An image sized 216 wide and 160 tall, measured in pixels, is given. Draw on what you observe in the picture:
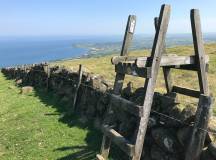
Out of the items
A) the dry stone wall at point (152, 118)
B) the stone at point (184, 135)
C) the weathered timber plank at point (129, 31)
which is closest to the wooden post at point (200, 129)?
the dry stone wall at point (152, 118)

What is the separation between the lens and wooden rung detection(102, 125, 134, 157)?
1036 centimetres

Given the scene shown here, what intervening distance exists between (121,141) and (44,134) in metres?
6.58

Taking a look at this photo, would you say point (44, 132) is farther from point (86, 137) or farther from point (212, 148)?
point (212, 148)

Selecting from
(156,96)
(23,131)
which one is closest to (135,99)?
(156,96)

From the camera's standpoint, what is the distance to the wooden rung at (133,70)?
10125mm

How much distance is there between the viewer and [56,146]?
48.1 feet

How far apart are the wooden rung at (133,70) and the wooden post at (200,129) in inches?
70.1

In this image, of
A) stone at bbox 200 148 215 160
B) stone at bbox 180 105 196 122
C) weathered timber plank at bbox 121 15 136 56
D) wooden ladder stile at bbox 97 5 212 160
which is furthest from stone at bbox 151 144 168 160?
weathered timber plank at bbox 121 15 136 56

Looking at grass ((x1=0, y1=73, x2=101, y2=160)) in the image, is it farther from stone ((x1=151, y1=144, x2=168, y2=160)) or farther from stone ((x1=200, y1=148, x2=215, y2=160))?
stone ((x1=200, y1=148, x2=215, y2=160))

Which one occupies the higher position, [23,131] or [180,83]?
[180,83]

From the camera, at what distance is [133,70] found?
10.8 m

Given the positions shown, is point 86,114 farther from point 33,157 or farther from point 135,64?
point 135,64

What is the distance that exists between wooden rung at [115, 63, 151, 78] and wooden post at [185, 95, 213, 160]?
1.78 meters

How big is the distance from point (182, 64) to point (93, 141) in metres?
5.58
